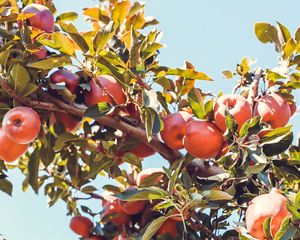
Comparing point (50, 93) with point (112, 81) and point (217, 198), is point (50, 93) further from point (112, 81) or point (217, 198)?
point (217, 198)

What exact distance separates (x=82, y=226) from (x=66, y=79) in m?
0.73

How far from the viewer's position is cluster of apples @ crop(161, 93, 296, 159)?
199 centimetres

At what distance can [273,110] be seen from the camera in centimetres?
206

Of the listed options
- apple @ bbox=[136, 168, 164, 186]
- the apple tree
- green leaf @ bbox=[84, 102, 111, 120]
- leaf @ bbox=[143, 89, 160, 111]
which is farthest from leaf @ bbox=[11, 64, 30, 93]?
apple @ bbox=[136, 168, 164, 186]

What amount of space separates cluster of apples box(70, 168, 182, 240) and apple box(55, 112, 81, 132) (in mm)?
320

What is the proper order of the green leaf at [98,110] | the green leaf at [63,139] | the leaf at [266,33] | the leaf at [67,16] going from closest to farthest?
the green leaf at [98,110] → the green leaf at [63,139] → the leaf at [266,33] → the leaf at [67,16]

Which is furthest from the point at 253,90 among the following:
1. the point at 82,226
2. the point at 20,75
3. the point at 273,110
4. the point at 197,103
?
the point at 82,226

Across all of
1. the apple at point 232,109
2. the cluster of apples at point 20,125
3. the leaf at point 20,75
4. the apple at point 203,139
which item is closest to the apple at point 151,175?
the apple at point 203,139

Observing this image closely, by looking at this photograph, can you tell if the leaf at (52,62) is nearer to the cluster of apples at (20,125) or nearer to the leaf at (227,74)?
the cluster of apples at (20,125)

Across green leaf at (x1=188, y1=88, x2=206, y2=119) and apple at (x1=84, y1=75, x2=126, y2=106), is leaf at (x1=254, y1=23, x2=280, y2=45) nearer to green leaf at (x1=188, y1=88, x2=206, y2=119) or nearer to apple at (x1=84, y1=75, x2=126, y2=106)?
green leaf at (x1=188, y1=88, x2=206, y2=119)

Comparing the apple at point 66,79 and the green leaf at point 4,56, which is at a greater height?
the green leaf at point 4,56

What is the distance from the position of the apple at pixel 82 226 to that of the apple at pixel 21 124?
0.65 metres

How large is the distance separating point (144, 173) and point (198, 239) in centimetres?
49

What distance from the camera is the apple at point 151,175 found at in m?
2.32
